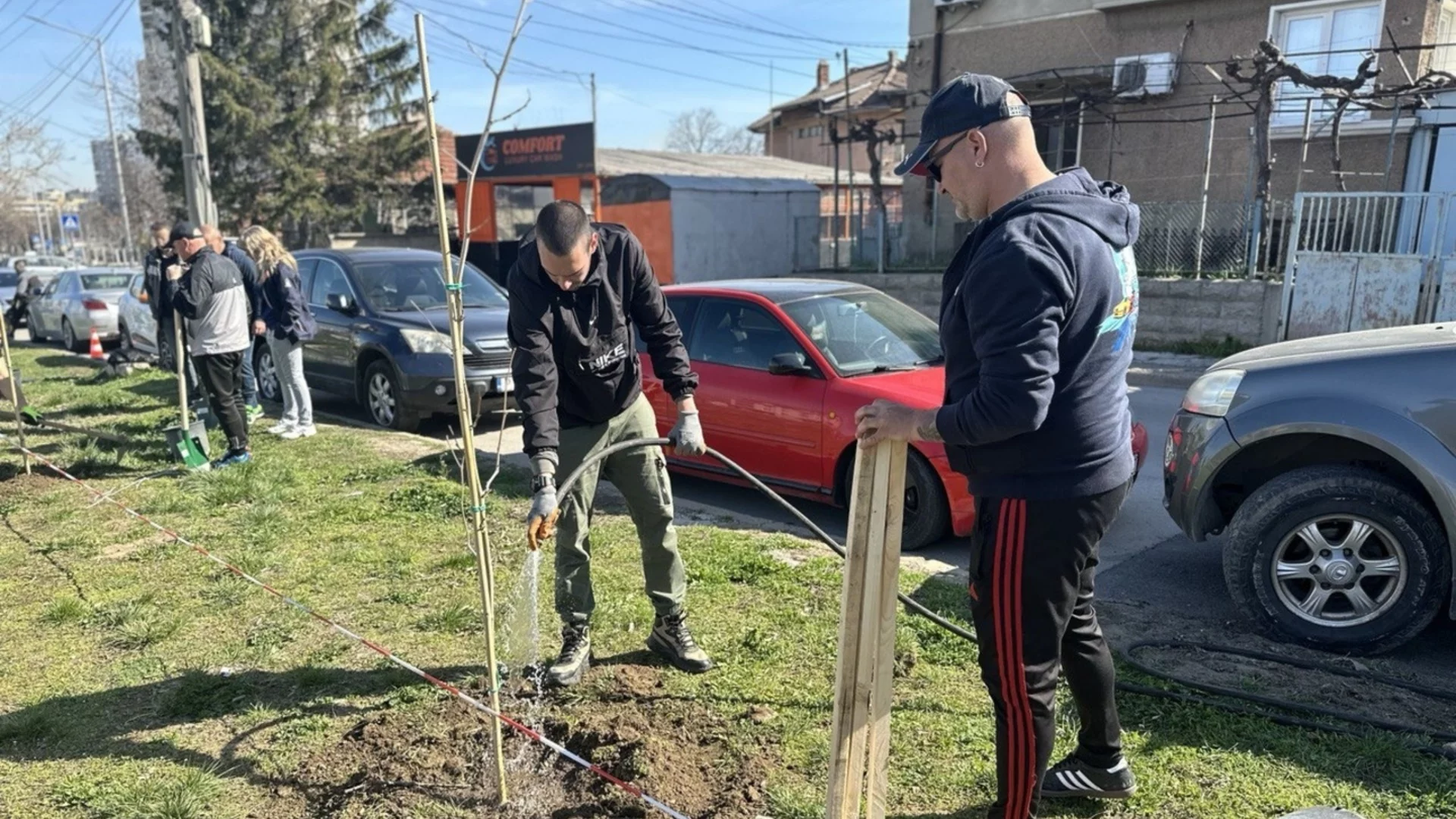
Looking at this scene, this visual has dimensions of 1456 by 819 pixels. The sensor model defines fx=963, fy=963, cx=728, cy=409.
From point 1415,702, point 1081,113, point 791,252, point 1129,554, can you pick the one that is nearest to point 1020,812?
point 1415,702

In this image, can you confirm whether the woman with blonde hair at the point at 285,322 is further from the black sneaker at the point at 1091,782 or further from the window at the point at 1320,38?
the window at the point at 1320,38

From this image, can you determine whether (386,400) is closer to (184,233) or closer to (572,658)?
(184,233)

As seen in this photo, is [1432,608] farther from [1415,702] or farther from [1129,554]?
[1129,554]

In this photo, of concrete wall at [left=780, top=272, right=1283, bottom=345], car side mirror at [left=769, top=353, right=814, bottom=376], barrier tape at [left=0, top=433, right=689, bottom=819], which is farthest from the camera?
concrete wall at [left=780, top=272, right=1283, bottom=345]

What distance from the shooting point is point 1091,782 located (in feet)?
9.29

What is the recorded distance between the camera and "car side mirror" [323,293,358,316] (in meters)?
9.50

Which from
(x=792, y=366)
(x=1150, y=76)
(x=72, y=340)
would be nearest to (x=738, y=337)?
(x=792, y=366)

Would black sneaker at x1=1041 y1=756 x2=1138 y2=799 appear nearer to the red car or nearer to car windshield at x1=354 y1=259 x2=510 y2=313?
the red car

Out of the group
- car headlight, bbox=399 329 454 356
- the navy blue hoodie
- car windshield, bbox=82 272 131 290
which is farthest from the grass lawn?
car windshield, bbox=82 272 131 290

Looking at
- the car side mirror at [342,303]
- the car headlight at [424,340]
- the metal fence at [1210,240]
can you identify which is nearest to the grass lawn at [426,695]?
the car headlight at [424,340]

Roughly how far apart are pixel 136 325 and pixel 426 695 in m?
Answer: 12.8

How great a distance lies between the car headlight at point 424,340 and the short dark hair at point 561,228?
19.1ft

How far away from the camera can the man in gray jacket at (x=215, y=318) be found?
715 centimetres

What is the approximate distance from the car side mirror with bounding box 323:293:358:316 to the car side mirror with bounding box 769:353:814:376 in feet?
17.6
